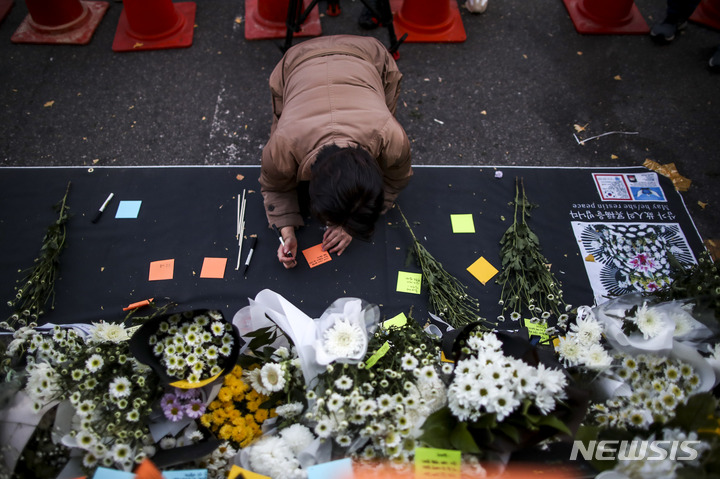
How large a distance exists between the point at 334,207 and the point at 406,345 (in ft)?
1.68

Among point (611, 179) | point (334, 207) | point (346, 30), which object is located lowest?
point (611, 179)

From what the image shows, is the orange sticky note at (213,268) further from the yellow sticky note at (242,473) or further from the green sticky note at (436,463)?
the green sticky note at (436,463)

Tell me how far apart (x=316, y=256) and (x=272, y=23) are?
218 centimetres

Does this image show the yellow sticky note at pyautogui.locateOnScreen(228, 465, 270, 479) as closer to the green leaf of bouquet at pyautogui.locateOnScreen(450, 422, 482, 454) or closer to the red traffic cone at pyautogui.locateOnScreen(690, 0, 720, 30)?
the green leaf of bouquet at pyautogui.locateOnScreen(450, 422, 482, 454)

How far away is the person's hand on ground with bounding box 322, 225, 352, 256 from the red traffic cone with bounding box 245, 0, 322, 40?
6.46 feet

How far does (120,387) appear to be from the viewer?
44.7 inches

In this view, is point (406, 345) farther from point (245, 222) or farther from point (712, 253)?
point (712, 253)

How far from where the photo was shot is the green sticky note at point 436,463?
1065 millimetres

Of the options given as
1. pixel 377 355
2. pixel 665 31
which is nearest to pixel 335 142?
pixel 377 355

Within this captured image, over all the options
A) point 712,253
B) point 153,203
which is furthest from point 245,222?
point 712,253

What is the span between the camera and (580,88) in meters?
3.22

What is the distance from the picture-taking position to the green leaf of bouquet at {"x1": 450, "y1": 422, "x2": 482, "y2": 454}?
3.50 ft

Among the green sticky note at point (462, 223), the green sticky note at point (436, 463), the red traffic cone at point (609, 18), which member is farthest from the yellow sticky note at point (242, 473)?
the red traffic cone at point (609, 18)

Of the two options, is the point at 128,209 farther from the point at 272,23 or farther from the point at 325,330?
the point at 272,23
